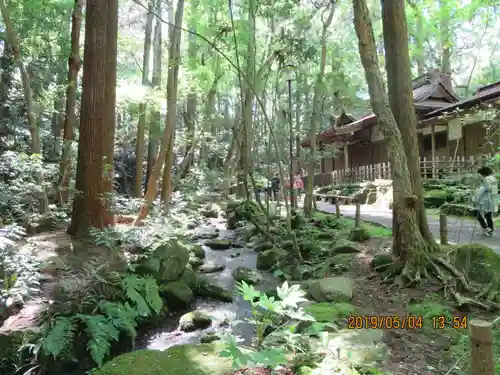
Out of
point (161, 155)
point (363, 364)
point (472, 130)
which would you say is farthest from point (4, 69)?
point (472, 130)

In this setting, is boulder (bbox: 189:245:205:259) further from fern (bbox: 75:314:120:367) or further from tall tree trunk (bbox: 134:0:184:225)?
fern (bbox: 75:314:120:367)

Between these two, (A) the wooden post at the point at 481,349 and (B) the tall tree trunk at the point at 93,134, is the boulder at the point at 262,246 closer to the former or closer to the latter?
(B) the tall tree trunk at the point at 93,134

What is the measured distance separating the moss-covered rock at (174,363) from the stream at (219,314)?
0.28 m

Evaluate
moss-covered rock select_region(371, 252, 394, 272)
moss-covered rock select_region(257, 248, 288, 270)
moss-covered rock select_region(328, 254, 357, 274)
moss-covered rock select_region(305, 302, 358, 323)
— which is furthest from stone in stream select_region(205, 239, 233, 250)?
moss-covered rock select_region(305, 302, 358, 323)

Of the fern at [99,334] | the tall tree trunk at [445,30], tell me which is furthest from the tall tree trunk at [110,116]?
the tall tree trunk at [445,30]

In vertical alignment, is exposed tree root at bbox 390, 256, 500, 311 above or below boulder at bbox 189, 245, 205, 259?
above

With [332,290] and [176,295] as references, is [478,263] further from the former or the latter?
[176,295]

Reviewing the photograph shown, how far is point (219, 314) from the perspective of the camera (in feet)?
22.5

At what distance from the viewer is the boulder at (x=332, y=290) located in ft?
18.8

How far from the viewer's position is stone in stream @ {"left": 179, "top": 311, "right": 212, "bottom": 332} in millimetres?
6103

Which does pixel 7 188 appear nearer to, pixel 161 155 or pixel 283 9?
pixel 161 155

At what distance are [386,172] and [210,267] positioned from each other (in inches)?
488

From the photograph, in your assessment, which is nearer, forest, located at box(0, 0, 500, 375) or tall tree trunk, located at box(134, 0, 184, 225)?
forest, located at box(0, 0, 500, 375)

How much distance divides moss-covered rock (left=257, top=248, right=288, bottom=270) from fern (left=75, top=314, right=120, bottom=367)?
15.1 ft
